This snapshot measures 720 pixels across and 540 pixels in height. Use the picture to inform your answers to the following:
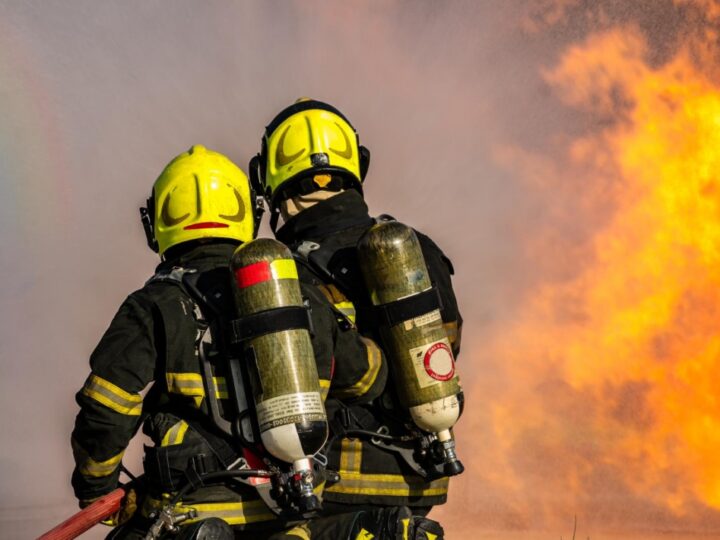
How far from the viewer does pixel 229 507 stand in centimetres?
468

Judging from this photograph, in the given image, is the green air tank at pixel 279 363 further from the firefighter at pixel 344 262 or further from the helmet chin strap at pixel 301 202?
the helmet chin strap at pixel 301 202

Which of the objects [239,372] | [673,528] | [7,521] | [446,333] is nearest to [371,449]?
[446,333]

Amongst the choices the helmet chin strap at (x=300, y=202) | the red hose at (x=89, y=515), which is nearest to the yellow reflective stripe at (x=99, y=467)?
the red hose at (x=89, y=515)

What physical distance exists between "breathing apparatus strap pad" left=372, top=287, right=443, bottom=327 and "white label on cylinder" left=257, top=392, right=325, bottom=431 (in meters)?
0.86

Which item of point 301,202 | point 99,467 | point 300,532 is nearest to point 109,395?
point 99,467

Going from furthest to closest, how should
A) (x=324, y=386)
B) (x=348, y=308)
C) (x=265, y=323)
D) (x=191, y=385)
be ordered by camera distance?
(x=348, y=308)
(x=324, y=386)
(x=191, y=385)
(x=265, y=323)

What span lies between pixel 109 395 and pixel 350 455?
1.42 metres

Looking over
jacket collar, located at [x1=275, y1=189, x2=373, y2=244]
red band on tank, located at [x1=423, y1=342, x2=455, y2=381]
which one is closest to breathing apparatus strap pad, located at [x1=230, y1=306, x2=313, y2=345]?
red band on tank, located at [x1=423, y1=342, x2=455, y2=381]

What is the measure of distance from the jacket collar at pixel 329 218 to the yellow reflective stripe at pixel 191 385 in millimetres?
1445

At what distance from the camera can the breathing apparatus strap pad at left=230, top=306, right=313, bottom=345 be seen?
4.48m

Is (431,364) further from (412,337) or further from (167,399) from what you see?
(167,399)

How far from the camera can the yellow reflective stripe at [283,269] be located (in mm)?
4525

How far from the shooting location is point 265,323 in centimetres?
448

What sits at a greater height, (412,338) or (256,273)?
(256,273)
